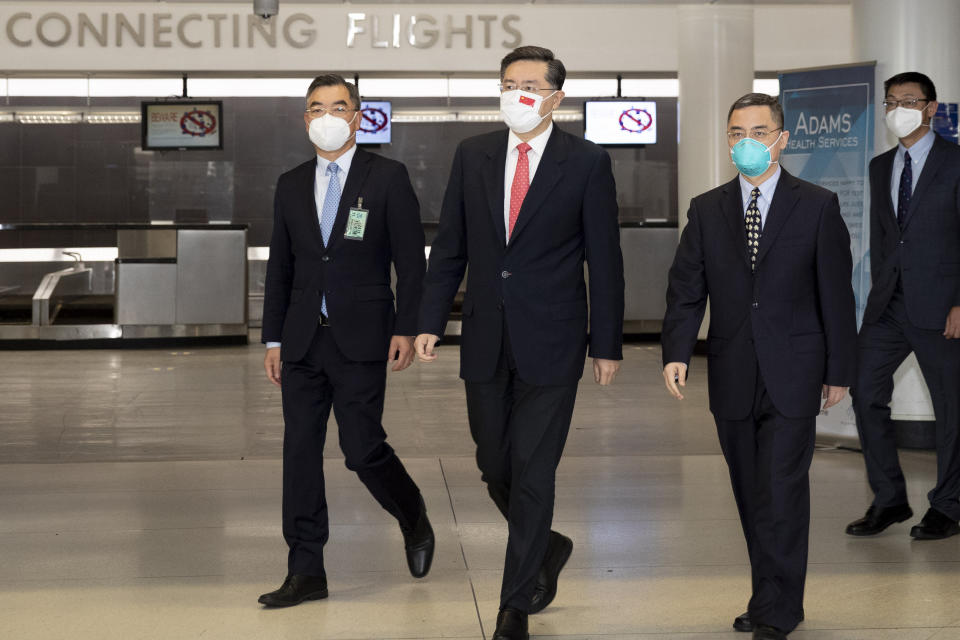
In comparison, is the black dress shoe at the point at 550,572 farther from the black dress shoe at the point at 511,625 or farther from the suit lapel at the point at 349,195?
the suit lapel at the point at 349,195

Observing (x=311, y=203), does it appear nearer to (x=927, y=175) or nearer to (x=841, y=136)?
(x=927, y=175)

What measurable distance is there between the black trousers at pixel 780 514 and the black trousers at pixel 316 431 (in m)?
1.18

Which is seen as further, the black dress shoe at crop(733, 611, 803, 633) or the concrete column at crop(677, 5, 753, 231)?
the concrete column at crop(677, 5, 753, 231)

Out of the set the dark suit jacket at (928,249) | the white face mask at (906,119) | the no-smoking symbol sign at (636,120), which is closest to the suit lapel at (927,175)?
the dark suit jacket at (928,249)

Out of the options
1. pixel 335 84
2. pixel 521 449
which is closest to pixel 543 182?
pixel 521 449

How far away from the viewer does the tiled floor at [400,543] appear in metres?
3.58

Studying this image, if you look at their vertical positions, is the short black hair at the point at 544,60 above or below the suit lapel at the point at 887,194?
above

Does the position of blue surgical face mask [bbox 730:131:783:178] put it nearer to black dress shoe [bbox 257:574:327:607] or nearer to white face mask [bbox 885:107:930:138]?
white face mask [bbox 885:107:930:138]

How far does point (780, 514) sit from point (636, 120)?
14205 millimetres

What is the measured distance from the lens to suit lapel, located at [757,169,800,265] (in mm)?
3352

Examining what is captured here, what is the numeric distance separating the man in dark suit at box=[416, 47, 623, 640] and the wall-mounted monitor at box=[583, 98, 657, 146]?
1360 cm

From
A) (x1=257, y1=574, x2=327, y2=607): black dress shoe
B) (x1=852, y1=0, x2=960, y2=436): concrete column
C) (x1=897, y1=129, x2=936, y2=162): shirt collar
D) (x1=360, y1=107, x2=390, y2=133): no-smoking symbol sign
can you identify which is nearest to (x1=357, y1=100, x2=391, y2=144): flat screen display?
(x1=360, y1=107, x2=390, y2=133): no-smoking symbol sign

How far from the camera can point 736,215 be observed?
343cm

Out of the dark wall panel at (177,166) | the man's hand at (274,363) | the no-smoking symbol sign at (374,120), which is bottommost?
the man's hand at (274,363)
